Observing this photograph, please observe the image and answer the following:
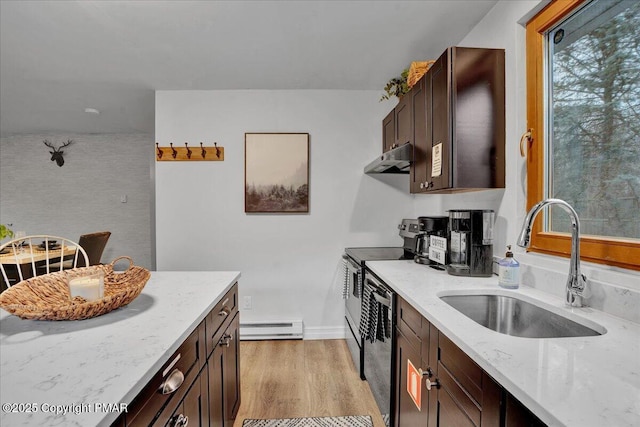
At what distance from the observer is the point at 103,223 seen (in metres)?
4.70

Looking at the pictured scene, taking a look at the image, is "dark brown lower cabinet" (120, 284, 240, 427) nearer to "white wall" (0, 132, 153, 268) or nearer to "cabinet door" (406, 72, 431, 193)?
"cabinet door" (406, 72, 431, 193)

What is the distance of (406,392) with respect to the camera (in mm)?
1418

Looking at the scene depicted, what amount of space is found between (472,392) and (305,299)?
227 cm

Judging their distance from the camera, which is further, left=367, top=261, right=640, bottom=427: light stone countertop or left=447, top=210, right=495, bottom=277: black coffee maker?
left=447, top=210, right=495, bottom=277: black coffee maker

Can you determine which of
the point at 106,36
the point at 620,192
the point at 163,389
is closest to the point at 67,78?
the point at 106,36

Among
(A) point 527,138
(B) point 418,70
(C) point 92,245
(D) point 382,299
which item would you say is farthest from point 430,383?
(C) point 92,245

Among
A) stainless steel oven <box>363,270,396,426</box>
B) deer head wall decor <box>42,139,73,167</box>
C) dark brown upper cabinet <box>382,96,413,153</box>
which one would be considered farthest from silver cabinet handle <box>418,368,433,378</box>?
deer head wall decor <box>42,139,73,167</box>

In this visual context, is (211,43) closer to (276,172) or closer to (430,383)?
(276,172)

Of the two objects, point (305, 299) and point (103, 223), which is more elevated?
point (103, 223)

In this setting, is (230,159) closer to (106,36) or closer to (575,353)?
(106,36)

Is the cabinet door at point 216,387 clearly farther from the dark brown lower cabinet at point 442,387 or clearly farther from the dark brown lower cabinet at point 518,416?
the dark brown lower cabinet at point 518,416

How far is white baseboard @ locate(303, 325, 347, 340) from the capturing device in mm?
2994

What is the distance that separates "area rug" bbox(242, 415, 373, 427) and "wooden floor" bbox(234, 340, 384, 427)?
38mm

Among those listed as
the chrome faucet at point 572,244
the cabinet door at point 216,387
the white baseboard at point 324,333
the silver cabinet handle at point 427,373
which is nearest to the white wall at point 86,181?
the white baseboard at point 324,333
